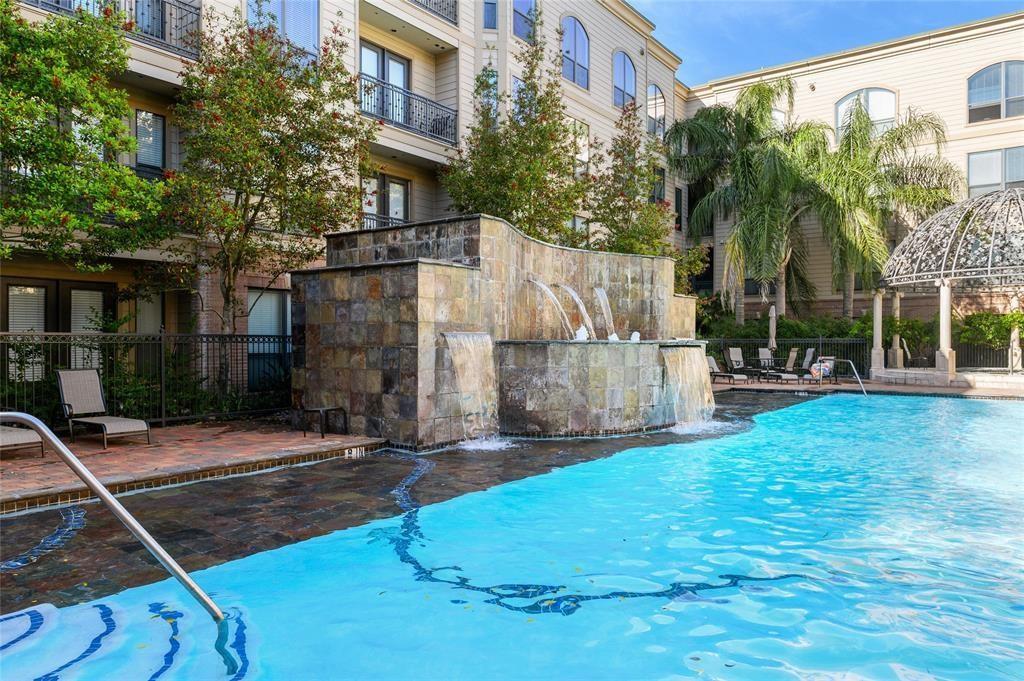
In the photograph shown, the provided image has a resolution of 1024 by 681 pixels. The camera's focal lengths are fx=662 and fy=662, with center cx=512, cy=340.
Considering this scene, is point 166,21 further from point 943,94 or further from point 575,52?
point 943,94

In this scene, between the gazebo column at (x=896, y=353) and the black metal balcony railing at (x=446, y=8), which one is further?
the gazebo column at (x=896, y=353)

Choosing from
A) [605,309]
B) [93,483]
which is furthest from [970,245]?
[93,483]

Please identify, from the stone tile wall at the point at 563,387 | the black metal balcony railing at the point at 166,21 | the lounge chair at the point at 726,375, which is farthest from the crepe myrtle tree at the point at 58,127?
the lounge chair at the point at 726,375

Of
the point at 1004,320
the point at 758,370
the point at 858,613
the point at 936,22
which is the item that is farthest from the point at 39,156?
the point at 936,22

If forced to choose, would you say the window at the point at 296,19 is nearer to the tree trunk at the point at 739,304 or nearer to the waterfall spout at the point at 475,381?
the waterfall spout at the point at 475,381

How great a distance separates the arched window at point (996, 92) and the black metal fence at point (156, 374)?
29234 millimetres

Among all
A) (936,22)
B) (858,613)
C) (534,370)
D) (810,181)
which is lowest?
(858,613)

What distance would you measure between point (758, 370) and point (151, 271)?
1783 cm

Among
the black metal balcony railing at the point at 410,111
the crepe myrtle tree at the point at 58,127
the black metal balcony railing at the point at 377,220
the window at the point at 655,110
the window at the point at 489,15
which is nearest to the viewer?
the crepe myrtle tree at the point at 58,127

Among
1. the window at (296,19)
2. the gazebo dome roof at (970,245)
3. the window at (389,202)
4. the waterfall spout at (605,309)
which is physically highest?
the window at (296,19)

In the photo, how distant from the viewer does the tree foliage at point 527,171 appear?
16.1 metres

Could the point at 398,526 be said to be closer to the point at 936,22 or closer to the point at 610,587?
the point at 610,587

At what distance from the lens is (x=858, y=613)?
4.35 meters

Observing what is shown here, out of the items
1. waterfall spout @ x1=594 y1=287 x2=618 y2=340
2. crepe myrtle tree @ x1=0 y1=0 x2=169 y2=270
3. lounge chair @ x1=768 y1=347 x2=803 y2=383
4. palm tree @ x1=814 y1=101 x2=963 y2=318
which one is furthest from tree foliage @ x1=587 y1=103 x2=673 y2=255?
crepe myrtle tree @ x1=0 y1=0 x2=169 y2=270
